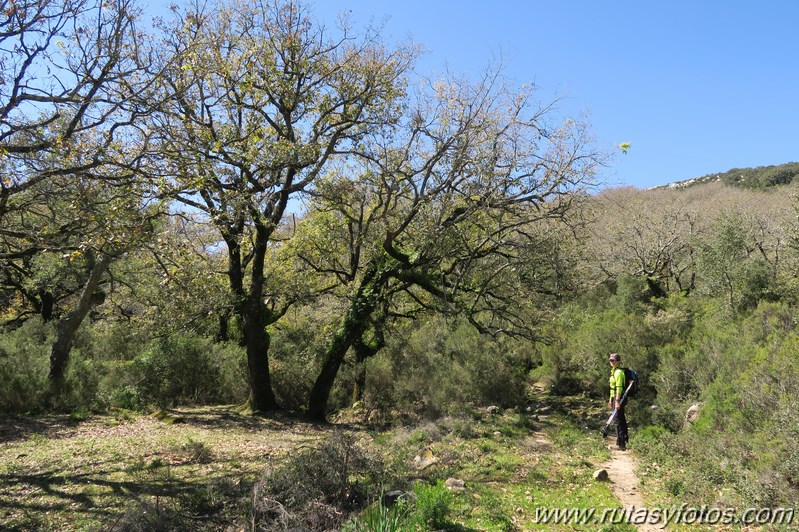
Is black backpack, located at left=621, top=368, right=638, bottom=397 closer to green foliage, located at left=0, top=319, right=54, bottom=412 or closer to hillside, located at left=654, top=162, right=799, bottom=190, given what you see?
green foliage, located at left=0, top=319, right=54, bottom=412

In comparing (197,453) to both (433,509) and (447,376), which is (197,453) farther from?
(447,376)

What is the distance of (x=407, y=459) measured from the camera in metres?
8.63

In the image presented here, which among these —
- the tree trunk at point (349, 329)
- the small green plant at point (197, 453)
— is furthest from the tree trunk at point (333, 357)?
the small green plant at point (197, 453)

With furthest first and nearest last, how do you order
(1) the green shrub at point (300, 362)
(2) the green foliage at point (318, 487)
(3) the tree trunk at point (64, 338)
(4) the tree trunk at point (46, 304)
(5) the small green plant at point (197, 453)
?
(4) the tree trunk at point (46, 304) < (1) the green shrub at point (300, 362) < (3) the tree trunk at point (64, 338) < (5) the small green plant at point (197, 453) < (2) the green foliage at point (318, 487)

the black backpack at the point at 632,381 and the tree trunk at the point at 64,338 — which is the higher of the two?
the tree trunk at the point at 64,338

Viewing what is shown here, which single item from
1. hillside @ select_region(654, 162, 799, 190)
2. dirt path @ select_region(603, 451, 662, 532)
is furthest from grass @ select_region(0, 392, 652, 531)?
hillside @ select_region(654, 162, 799, 190)

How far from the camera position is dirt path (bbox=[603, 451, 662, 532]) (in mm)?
5957

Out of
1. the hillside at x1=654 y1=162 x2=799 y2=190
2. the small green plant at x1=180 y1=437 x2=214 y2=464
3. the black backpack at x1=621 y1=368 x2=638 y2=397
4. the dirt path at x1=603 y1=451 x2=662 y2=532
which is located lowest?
the dirt path at x1=603 y1=451 x2=662 y2=532

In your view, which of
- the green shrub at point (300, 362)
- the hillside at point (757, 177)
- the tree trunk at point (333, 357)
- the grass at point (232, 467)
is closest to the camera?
the grass at point (232, 467)

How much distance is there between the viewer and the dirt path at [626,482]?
5.96 m

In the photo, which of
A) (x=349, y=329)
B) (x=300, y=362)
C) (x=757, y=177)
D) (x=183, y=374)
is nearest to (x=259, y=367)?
(x=300, y=362)

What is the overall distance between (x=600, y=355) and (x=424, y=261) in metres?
6.25

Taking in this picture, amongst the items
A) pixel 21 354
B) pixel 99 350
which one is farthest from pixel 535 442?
pixel 99 350

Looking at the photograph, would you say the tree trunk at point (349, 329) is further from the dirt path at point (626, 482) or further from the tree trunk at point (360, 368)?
the dirt path at point (626, 482)
